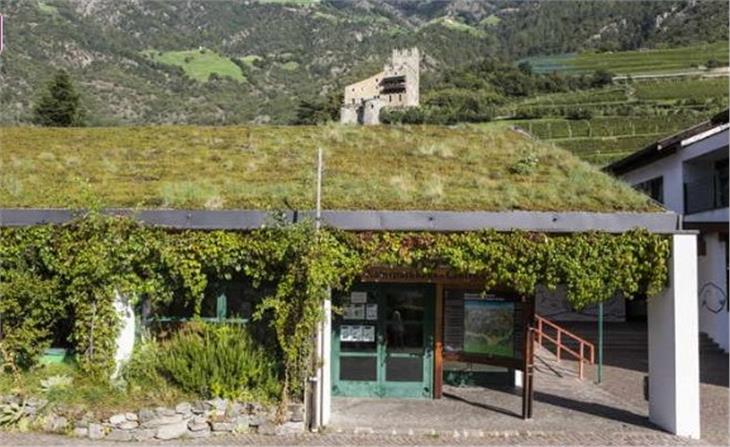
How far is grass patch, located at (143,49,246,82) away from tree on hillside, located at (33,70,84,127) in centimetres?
6000

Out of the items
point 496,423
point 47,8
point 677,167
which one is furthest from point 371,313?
point 47,8

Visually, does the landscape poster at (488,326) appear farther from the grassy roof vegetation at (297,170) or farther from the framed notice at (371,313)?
the grassy roof vegetation at (297,170)

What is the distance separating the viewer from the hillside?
8888 centimetres

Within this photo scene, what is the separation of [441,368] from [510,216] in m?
3.34

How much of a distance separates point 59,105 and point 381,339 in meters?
43.2

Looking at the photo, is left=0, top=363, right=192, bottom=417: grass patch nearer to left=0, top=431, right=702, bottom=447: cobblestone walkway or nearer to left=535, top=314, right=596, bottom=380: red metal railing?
left=0, top=431, right=702, bottom=447: cobblestone walkway

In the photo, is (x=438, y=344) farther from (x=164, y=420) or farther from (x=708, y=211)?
(x=708, y=211)

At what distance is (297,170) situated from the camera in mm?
13609

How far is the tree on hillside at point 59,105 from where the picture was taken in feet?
157

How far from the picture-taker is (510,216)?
10469 millimetres

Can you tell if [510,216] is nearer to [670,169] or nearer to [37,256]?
[37,256]

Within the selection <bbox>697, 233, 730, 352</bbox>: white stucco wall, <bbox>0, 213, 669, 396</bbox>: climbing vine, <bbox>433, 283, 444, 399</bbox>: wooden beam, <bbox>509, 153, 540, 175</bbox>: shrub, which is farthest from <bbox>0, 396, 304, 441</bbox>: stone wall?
<bbox>697, 233, 730, 352</bbox>: white stucco wall

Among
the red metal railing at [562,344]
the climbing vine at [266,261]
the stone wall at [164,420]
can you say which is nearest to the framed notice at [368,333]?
the climbing vine at [266,261]

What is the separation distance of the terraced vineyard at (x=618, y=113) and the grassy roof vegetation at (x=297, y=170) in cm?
3726
